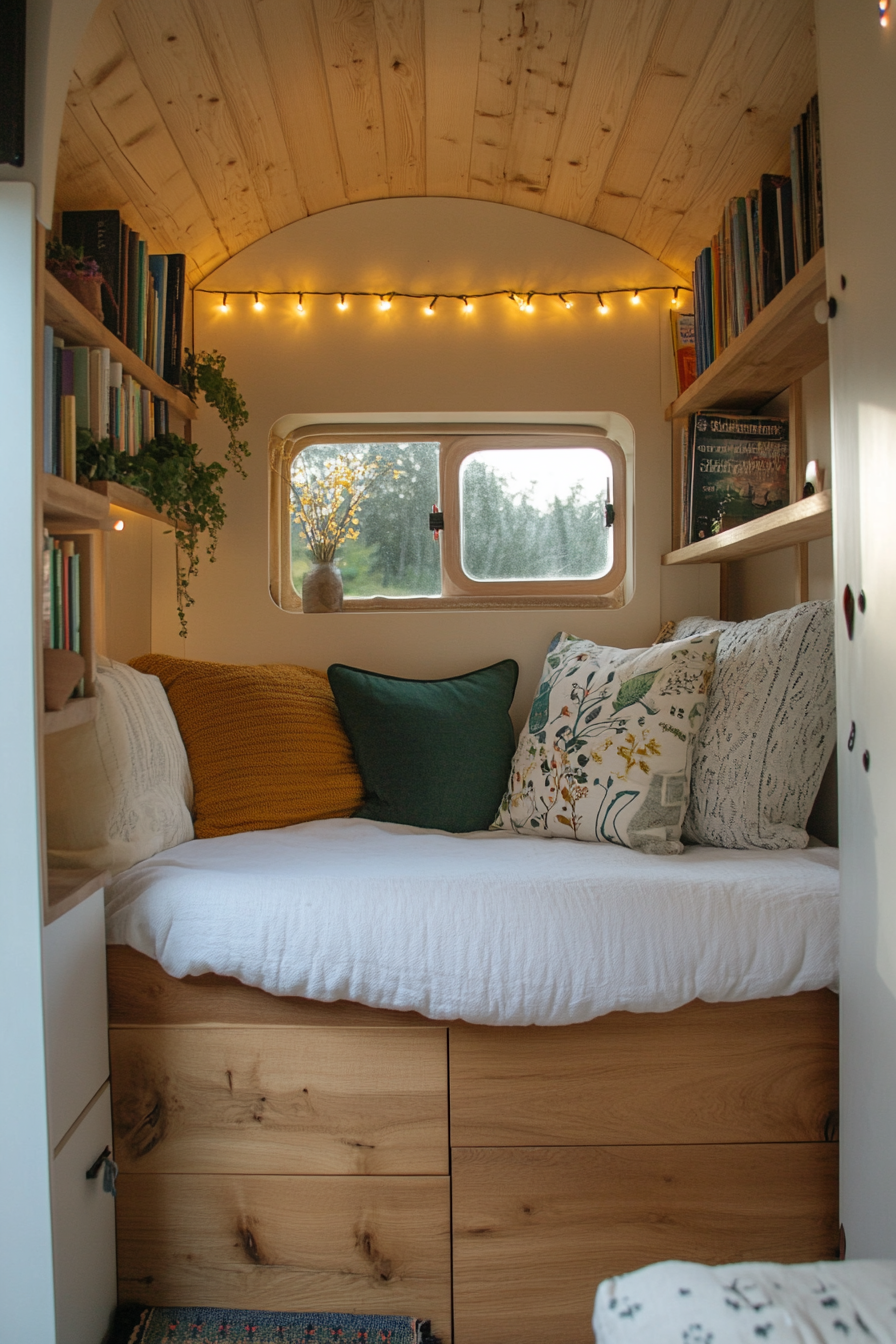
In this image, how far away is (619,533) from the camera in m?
2.47

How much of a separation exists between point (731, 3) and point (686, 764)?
1340mm

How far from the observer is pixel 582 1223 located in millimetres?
1316

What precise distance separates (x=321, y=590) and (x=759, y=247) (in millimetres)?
1308

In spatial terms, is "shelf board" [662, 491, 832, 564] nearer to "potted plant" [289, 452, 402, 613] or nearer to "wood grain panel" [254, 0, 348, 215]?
"potted plant" [289, 452, 402, 613]

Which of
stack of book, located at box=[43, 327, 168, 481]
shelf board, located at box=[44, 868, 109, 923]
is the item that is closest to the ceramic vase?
stack of book, located at box=[43, 327, 168, 481]

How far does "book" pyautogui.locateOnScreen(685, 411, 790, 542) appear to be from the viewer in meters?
2.07

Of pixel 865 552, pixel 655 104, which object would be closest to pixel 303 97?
pixel 655 104

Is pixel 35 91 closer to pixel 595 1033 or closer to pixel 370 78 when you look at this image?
pixel 370 78

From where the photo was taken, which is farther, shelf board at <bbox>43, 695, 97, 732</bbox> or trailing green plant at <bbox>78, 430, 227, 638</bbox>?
trailing green plant at <bbox>78, 430, 227, 638</bbox>

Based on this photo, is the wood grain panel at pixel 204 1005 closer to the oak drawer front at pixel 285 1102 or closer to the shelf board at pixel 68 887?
the oak drawer front at pixel 285 1102

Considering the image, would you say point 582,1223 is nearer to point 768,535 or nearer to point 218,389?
point 768,535

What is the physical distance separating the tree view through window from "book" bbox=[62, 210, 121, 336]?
30.0 inches

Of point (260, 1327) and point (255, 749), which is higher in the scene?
point (255, 749)

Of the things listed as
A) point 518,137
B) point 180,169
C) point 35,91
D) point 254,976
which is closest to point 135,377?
point 180,169
